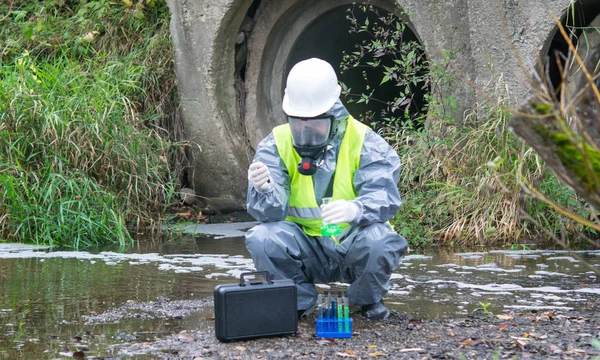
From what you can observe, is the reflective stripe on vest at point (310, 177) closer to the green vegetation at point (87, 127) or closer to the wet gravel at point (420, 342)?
the wet gravel at point (420, 342)

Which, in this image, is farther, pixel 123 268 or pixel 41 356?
pixel 123 268

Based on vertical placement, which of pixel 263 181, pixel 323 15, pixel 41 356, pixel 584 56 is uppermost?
pixel 323 15

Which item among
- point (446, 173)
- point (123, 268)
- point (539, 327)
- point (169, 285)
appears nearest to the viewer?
point (539, 327)

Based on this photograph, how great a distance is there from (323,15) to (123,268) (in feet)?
13.0

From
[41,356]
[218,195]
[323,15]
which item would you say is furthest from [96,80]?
[41,356]

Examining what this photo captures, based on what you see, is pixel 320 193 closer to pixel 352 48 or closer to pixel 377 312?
pixel 377 312

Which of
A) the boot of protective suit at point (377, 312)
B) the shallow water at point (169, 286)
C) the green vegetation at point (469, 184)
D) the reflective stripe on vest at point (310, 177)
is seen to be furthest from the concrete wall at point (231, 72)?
the boot of protective suit at point (377, 312)

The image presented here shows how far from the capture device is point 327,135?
3857mm

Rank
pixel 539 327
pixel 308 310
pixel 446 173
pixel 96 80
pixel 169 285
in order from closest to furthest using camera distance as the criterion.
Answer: pixel 539 327, pixel 308 310, pixel 169 285, pixel 446 173, pixel 96 80

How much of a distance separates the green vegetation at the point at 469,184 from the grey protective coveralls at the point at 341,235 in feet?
7.36

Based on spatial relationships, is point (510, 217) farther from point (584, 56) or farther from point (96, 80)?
point (96, 80)

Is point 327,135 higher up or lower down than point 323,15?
lower down

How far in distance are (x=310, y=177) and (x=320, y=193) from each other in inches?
3.5

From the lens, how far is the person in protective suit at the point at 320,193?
148 inches
